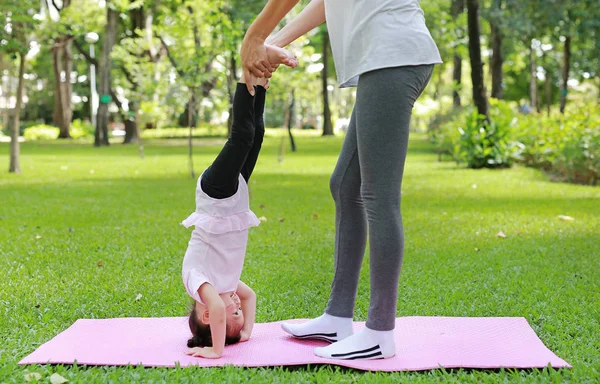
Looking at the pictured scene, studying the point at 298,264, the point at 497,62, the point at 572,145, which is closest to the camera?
the point at 298,264

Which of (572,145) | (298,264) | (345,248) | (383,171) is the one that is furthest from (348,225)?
(572,145)

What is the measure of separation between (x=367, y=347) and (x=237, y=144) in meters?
0.94

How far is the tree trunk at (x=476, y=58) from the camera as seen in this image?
14.0 meters

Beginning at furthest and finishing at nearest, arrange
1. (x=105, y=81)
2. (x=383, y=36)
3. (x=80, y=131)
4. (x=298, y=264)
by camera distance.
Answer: (x=80, y=131) → (x=105, y=81) → (x=298, y=264) → (x=383, y=36)

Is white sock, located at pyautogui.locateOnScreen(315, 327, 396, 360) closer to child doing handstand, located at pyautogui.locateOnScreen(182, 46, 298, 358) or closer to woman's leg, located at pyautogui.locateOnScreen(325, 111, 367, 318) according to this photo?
woman's leg, located at pyautogui.locateOnScreen(325, 111, 367, 318)

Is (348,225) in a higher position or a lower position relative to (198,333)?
higher

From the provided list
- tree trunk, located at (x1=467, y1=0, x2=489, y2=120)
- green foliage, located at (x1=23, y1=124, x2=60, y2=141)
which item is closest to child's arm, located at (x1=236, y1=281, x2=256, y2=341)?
tree trunk, located at (x1=467, y1=0, x2=489, y2=120)

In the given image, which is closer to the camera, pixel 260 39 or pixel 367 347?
pixel 260 39

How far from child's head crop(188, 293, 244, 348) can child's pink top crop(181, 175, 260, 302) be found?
93 millimetres

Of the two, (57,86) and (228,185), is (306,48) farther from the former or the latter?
(57,86)

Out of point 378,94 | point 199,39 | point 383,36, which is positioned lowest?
point 378,94

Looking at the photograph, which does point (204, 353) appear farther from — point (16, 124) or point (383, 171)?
point (16, 124)

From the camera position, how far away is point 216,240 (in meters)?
3.14

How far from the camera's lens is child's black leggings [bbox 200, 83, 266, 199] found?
2.98 metres
